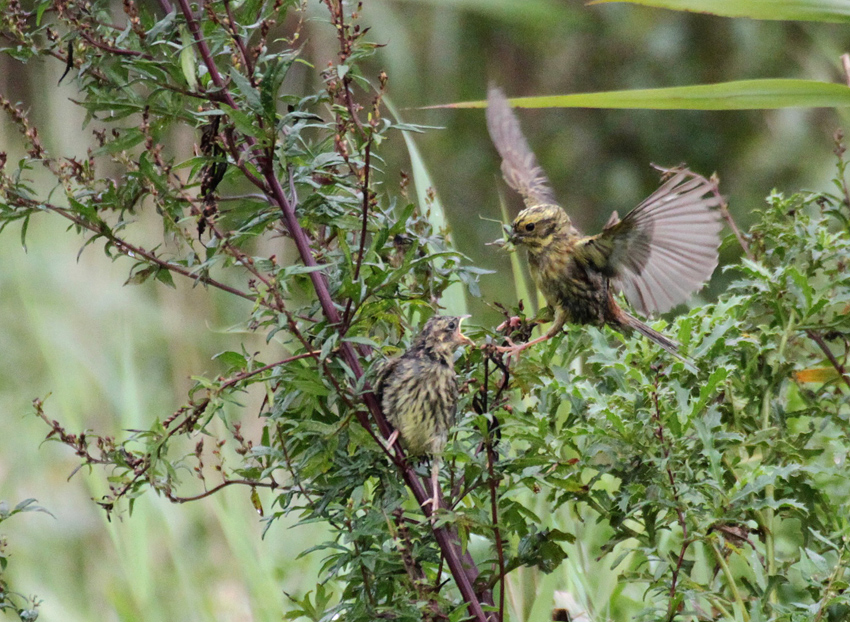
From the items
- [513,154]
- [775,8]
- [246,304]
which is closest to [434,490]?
[775,8]

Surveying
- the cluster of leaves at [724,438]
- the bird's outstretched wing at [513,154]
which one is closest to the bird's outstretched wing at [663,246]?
the cluster of leaves at [724,438]

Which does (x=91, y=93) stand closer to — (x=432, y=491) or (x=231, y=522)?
(x=432, y=491)

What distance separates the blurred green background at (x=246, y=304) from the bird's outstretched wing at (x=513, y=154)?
0.32 meters

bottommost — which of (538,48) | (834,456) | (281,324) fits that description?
(834,456)

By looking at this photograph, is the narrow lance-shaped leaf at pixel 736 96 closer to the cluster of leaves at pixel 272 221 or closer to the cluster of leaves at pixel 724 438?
the cluster of leaves at pixel 724 438

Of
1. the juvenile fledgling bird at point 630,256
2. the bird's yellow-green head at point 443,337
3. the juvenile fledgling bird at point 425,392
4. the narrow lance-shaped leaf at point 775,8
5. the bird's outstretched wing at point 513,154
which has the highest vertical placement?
the bird's outstretched wing at point 513,154

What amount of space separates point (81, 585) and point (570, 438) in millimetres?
2523

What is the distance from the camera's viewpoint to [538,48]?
6.66m

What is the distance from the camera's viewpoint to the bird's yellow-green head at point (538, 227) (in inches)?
104

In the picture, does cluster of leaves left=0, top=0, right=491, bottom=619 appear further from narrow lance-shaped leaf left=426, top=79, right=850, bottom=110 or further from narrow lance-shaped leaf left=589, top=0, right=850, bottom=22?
narrow lance-shaped leaf left=589, top=0, right=850, bottom=22

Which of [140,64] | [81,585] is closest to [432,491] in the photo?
[140,64]

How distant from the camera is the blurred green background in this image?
11.2ft

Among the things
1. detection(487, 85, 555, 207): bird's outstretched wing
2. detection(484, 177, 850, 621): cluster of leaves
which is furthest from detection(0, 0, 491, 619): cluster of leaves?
detection(487, 85, 555, 207): bird's outstretched wing

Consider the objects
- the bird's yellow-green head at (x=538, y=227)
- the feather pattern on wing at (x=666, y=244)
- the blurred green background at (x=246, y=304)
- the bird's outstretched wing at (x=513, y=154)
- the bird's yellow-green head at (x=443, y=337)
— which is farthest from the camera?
the blurred green background at (x=246, y=304)
